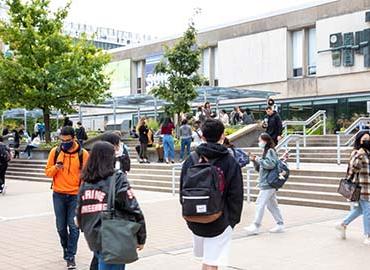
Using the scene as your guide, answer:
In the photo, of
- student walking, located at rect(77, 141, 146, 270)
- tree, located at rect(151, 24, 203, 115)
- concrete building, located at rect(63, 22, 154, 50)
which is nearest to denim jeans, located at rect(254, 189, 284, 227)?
student walking, located at rect(77, 141, 146, 270)

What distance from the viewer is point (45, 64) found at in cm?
2600

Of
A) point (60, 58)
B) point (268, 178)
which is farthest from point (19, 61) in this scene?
point (268, 178)

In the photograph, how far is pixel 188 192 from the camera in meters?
4.53

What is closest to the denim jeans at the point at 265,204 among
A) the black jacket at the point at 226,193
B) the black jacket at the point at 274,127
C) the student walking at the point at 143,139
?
the black jacket at the point at 226,193

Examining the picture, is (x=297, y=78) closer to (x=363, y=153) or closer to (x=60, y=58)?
(x=60, y=58)

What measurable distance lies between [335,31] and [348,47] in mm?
1560

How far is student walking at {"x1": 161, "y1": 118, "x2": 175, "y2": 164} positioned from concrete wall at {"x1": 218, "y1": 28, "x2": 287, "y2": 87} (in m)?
19.3

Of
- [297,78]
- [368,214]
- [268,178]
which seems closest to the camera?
[368,214]

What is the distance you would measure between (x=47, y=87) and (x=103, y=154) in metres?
22.3


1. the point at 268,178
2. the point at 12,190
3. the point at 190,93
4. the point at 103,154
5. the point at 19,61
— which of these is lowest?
the point at 12,190

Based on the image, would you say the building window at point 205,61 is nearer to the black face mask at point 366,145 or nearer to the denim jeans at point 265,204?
the denim jeans at point 265,204

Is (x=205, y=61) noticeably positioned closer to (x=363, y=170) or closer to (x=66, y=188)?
(x=363, y=170)

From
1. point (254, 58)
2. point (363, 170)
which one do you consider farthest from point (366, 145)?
point (254, 58)

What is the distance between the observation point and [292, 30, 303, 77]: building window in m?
36.7
